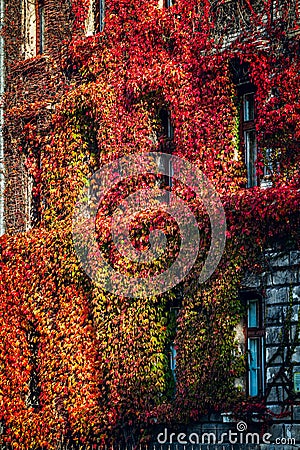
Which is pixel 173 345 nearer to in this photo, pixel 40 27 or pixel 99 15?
pixel 99 15

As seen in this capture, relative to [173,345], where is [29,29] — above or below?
above

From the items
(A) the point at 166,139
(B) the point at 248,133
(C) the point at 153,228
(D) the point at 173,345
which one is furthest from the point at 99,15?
(D) the point at 173,345

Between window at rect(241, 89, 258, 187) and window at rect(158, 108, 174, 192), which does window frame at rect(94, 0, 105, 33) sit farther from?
window at rect(241, 89, 258, 187)

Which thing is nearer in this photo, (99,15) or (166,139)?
(166,139)

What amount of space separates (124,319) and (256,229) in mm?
3262

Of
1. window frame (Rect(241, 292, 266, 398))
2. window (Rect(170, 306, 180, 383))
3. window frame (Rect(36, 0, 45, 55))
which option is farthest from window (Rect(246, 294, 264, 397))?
window frame (Rect(36, 0, 45, 55))

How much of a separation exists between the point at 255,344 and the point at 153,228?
9.45 ft

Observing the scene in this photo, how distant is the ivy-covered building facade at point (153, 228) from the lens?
17.9 metres

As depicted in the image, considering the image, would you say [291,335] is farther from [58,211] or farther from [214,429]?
[58,211]

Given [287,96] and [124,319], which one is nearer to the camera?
[287,96]

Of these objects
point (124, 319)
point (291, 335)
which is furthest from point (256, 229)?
point (124, 319)

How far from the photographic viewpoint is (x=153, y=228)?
1945 cm

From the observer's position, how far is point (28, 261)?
21562mm

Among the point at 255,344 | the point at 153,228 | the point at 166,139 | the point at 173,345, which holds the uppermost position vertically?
the point at 166,139
